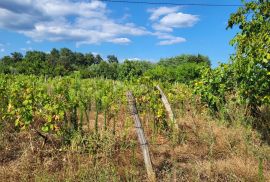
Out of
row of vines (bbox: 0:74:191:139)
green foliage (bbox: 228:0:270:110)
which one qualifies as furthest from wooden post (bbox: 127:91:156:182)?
green foliage (bbox: 228:0:270:110)

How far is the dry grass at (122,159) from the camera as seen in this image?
4215 mm

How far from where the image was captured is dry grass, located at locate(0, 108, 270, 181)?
421cm

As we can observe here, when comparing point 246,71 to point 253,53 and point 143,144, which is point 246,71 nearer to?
point 253,53

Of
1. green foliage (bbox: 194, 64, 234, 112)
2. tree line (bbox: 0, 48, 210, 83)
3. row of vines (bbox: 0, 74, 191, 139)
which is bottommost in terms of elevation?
row of vines (bbox: 0, 74, 191, 139)

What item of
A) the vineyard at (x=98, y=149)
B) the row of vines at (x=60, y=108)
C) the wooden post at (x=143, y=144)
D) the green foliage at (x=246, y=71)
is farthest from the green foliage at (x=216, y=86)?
the wooden post at (x=143, y=144)

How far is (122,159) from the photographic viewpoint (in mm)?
4746

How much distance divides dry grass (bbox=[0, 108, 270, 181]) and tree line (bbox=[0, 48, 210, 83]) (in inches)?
103

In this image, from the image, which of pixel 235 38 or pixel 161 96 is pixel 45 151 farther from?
pixel 235 38

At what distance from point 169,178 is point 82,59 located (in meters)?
→ 83.8

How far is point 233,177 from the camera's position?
14.6 feet

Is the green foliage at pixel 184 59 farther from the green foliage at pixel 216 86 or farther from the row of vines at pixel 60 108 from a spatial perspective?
the row of vines at pixel 60 108

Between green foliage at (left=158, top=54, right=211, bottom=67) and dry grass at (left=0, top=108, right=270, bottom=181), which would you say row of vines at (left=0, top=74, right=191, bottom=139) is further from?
green foliage at (left=158, top=54, right=211, bottom=67)

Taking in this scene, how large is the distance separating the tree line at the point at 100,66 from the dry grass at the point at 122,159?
2.62m

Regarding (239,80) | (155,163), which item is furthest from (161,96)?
(155,163)
